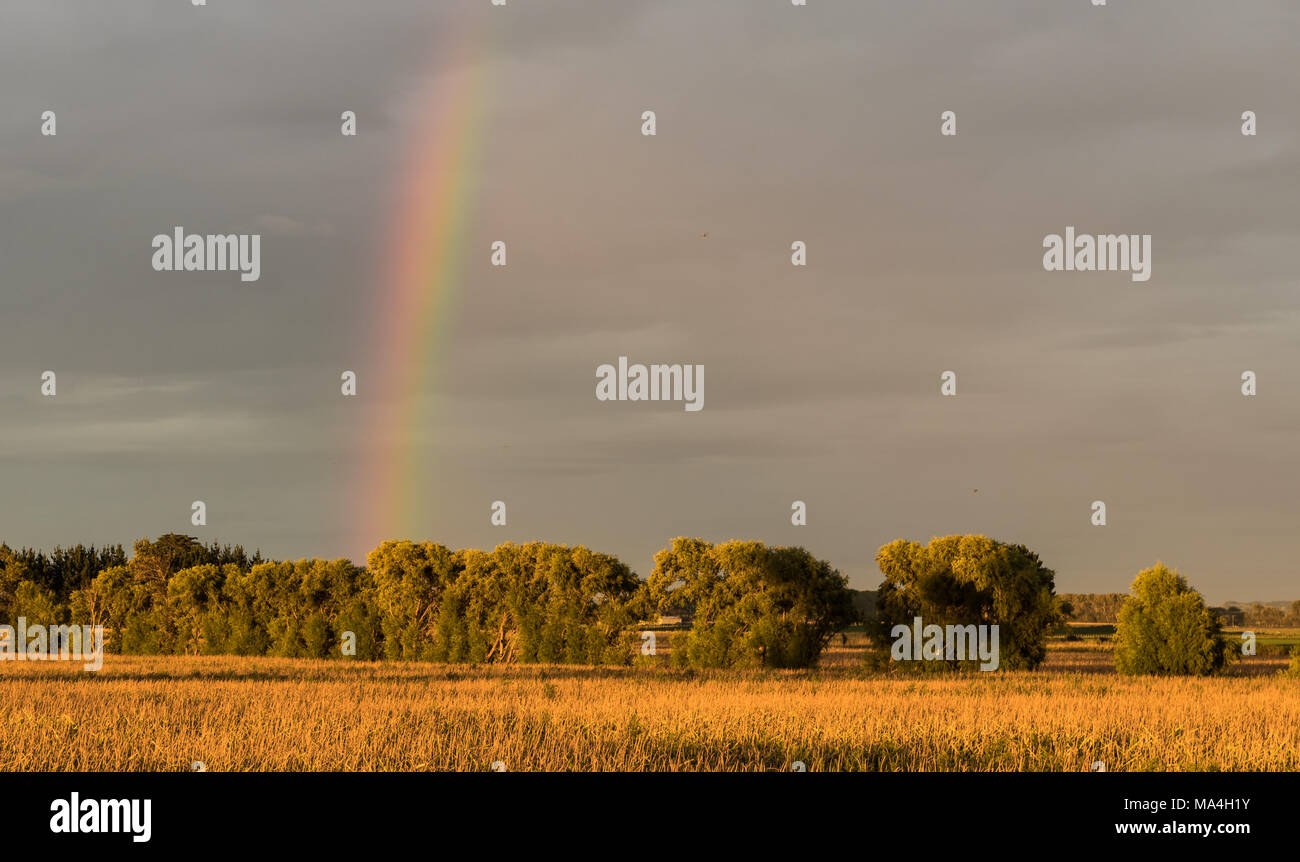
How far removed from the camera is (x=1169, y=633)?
2203 inches

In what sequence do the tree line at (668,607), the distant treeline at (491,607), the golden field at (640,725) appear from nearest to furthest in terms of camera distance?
1. the golden field at (640,725)
2. the tree line at (668,607)
3. the distant treeline at (491,607)

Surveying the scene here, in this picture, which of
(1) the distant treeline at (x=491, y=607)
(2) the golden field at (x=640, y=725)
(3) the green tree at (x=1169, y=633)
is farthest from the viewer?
(1) the distant treeline at (x=491, y=607)

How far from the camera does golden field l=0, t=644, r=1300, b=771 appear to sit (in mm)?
20031

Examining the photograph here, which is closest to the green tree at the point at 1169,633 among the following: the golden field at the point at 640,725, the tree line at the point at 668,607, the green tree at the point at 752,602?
the tree line at the point at 668,607

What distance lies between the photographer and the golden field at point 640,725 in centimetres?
2003

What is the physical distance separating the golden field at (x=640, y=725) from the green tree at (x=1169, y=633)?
850cm

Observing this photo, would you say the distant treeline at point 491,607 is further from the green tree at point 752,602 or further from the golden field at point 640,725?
the golden field at point 640,725

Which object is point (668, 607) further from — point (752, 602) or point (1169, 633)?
point (1169, 633)

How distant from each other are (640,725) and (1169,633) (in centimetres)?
3894
